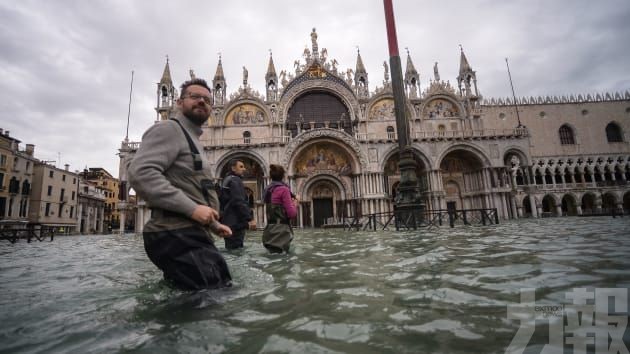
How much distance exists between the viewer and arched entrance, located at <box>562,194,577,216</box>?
97.1ft

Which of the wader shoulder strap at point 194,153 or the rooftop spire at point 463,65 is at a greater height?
the rooftop spire at point 463,65

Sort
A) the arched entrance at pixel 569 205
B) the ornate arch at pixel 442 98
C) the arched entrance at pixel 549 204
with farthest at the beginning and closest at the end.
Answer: the arched entrance at pixel 569 205, the arched entrance at pixel 549 204, the ornate arch at pixel 442 98

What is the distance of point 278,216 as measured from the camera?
489 cm

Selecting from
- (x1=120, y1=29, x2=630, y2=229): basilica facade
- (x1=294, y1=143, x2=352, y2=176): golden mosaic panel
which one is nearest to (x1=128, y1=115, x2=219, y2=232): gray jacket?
(x1=120, y1=29, x2=630, y2=229): basilica facade

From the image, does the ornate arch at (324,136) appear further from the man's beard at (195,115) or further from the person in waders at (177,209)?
the person in waders at (177,209)

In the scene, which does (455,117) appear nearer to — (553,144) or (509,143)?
(509,143)

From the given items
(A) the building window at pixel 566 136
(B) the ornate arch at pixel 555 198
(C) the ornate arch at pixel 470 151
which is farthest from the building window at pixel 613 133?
(C) the ornate arch at pixel 470 151

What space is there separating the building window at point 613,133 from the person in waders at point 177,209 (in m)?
45.5

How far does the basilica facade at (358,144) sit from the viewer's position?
71.7 feet

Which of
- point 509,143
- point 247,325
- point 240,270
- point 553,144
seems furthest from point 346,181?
point 553,144

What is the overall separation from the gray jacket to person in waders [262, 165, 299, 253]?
2482mm

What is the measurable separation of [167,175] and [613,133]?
154ft

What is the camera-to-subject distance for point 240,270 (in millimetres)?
3135

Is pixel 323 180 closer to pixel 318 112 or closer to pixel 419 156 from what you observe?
pixel 318 112
